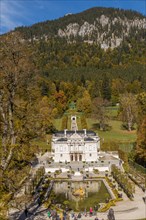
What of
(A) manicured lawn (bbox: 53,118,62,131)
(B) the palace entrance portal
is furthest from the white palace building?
(A) manicured lawn (bbox: 53,118,62,131)

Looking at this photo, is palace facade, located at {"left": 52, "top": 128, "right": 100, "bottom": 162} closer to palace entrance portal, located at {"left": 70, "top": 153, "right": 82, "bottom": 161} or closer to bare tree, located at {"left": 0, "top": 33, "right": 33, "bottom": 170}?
palace entrance portal, located at {"left": 70, "top": 153, "right": 82, "bottom": 161}

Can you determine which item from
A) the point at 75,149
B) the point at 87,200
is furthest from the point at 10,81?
the point at 75,149

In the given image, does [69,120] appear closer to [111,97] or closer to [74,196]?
[111,97]

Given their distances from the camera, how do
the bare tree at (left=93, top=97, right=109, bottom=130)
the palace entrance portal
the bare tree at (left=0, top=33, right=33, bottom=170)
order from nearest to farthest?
1. the bare tree at (left=0, top=33, right=33, bottom=170)
2. the palace entrance portal
3. the bare tree at (left=93, top=97, right=109, bottom=130)

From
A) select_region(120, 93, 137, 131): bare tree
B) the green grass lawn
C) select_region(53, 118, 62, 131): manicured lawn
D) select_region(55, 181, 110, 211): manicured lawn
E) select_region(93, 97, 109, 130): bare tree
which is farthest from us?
select_region(53, 118, 62, 131): manicured lawn

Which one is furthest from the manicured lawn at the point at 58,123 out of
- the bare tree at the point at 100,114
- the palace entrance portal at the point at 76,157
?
the palace entrance portal at the point at 76,157

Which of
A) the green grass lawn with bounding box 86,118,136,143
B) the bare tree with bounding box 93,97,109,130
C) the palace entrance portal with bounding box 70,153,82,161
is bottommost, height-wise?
the palace entrance portal with bounding box 70,153,82,161

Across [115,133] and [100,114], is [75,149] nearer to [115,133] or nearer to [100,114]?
[115,133]

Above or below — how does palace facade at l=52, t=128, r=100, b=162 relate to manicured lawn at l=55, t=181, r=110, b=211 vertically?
above

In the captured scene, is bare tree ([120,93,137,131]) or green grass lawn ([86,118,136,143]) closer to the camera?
green grass lawn ([86,118,136,143])
